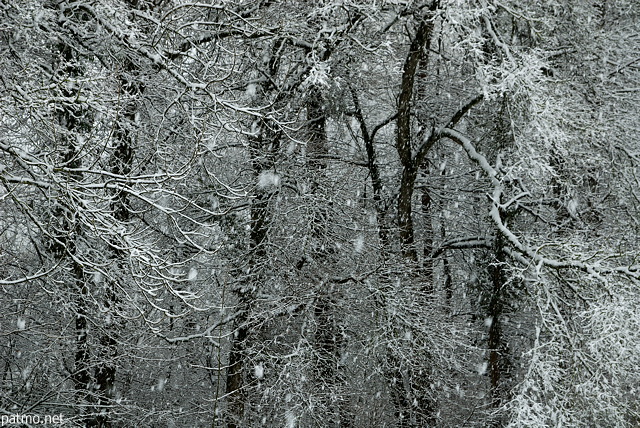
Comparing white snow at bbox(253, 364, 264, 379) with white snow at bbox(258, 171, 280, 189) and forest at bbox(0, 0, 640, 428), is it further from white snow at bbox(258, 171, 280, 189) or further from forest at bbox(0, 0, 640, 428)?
white snow at bbox(258, 171, 280, 189)

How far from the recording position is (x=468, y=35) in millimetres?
10367

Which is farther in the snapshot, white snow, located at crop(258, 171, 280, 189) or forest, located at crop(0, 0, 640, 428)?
white snow, located at crop(258, 171, 280, 189)

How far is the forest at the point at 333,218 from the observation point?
27.1 ft

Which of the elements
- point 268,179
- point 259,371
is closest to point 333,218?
point 268,179

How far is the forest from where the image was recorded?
8258 millimetres

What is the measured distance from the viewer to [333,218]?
37.8ft

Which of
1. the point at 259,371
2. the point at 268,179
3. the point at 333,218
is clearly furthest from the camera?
the point at 333,218

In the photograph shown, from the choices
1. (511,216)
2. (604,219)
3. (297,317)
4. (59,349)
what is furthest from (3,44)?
(604,219)

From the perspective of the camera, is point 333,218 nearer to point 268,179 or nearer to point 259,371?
point 268,179

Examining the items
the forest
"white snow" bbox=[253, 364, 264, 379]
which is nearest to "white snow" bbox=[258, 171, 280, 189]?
the forest

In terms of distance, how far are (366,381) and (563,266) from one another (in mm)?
3961

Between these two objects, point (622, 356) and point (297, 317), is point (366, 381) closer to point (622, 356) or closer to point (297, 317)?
point (297, 317)

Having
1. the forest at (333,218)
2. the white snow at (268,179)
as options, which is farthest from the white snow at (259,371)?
the white snow at (268,179)

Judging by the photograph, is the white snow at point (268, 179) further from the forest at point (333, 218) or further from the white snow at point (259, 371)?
the white snow at point (259, 371)
